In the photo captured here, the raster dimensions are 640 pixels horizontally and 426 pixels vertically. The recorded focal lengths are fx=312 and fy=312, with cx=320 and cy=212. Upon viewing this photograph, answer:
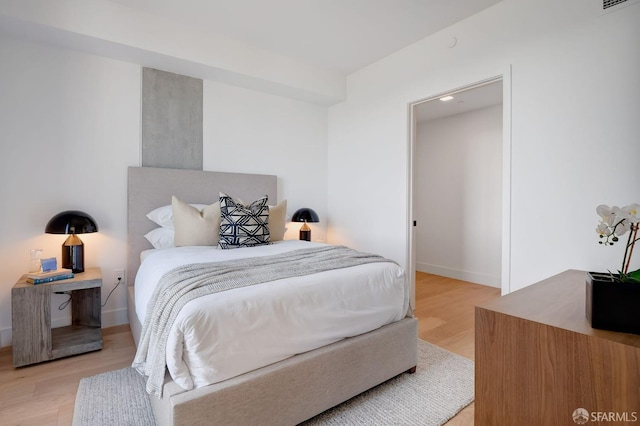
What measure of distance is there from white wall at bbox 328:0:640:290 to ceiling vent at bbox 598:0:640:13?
0.03 metres

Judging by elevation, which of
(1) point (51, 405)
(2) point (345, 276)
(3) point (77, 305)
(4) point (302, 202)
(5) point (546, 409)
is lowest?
(1) point (51, 405)

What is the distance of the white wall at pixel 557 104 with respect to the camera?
6.18 feet

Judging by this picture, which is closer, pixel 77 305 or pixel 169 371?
pixel 169 371

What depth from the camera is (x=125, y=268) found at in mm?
2873

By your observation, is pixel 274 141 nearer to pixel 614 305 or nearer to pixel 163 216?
pixel 163 216

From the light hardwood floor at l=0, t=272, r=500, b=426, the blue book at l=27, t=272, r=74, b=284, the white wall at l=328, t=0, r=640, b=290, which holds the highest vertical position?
the white wall at l=328, t=0, r=640, b=290

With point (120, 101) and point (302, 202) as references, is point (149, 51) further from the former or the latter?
point (302, 202)

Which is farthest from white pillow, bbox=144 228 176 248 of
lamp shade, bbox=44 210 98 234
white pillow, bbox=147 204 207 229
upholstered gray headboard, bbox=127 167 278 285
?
lamp shade, bbox=44 210 98 234

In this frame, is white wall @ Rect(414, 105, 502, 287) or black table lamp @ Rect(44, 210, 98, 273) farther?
white wall @ Rect(414, 105, 502, 287)

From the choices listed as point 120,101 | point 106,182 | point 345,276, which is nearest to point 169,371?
point 345,276

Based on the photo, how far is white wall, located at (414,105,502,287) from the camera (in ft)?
13.7

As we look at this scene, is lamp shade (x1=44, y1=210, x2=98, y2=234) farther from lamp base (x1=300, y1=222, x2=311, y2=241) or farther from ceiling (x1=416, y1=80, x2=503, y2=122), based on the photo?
ceiling (x1=416, y1=80, x2=503, y2=122)

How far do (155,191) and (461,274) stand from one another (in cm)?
410

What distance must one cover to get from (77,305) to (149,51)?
7.31ft
